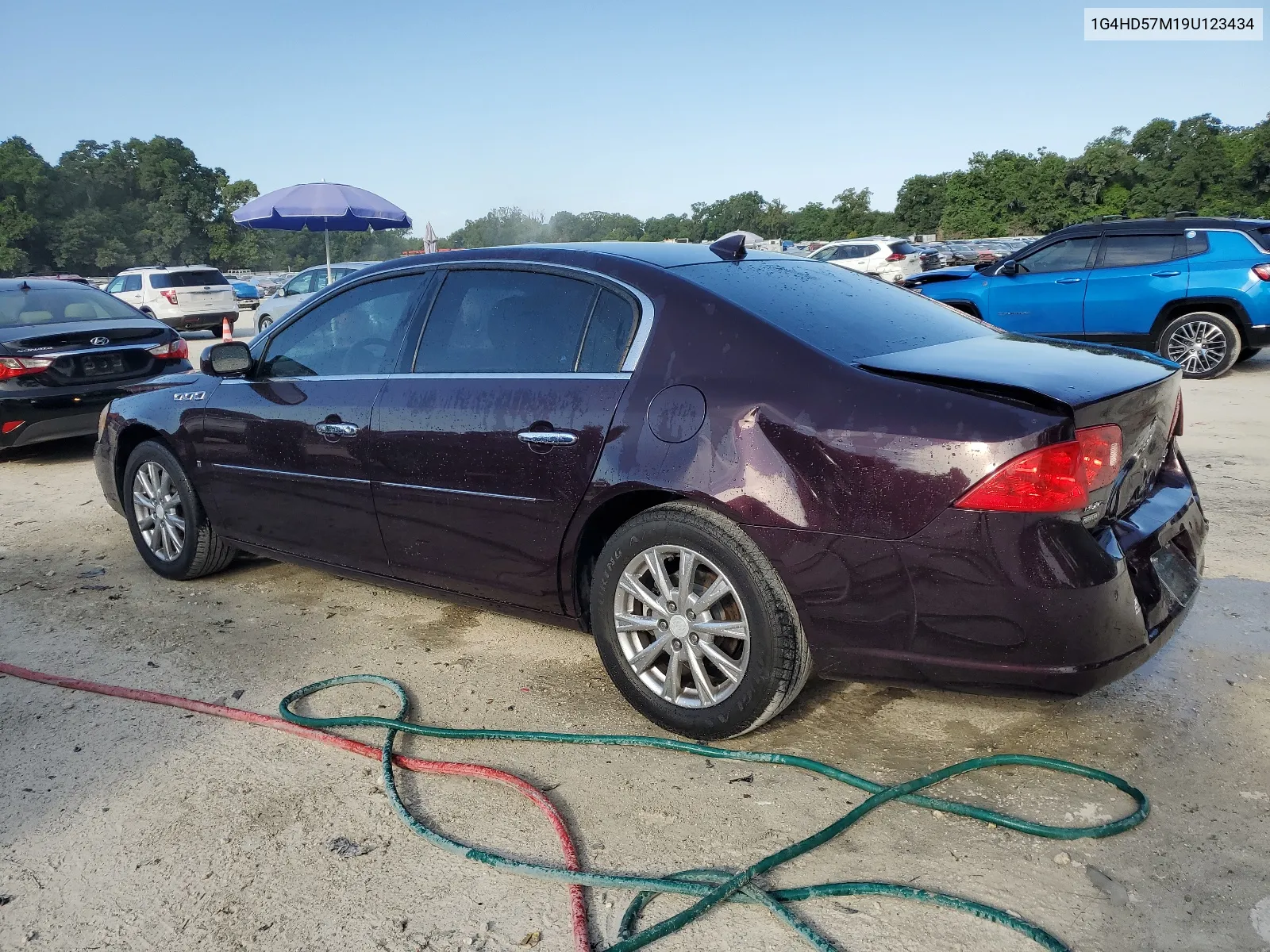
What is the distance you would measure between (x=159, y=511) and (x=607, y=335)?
9.46 feet

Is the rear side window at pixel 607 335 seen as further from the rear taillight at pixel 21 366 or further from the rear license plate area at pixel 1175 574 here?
the rear taillight at pixel 21 366

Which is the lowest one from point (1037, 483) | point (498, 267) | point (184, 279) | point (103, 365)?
point (1037, 483)

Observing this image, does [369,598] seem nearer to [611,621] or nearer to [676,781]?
[611,621]

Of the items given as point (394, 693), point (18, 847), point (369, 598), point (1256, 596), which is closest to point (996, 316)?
point (1256, 596)

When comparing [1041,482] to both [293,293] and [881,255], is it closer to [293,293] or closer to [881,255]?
[293,293]

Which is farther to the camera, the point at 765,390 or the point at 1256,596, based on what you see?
the point at 1256,596

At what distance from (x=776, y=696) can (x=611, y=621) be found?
61 cm

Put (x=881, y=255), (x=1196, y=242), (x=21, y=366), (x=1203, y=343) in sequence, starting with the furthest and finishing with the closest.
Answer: (x=881, y=255)
(x=1203, y=343)
(x=1196, y=242)
(x=21, y=366)

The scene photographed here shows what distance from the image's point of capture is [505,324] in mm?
3736

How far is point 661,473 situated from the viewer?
3080 millimetres

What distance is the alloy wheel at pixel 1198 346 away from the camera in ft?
35.7

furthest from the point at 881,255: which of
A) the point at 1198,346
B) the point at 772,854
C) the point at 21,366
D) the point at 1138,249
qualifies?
the point at 772,854

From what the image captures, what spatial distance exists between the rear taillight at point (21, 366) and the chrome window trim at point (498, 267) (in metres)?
4.17

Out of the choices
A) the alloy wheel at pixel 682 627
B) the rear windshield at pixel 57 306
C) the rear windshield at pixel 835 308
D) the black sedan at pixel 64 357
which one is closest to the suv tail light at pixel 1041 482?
the rear windshield at pixel 835 308
